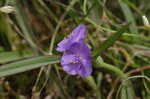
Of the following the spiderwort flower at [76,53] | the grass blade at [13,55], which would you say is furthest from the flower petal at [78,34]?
the grass blade at [13,55]

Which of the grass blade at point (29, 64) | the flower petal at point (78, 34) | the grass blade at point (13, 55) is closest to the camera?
the flower petal at point (78, 34)

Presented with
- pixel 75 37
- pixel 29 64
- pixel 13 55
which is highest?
pixel 75 37

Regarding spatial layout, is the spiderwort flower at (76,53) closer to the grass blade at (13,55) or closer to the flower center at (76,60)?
the flower center at (76,60)

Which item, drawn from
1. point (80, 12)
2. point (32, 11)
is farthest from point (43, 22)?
point (80, 12)

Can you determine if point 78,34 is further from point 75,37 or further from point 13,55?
point 13,55

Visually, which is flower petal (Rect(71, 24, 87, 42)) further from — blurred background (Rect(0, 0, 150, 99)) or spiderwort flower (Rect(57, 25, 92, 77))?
blurred background (Rect(0, 0, 150, 99))

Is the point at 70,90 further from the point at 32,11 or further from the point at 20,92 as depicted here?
the point at 32,11

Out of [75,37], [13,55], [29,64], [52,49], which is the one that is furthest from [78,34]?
[13,55]

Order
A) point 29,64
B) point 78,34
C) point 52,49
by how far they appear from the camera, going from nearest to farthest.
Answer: point 78,34, point 29,64, point 52,49
